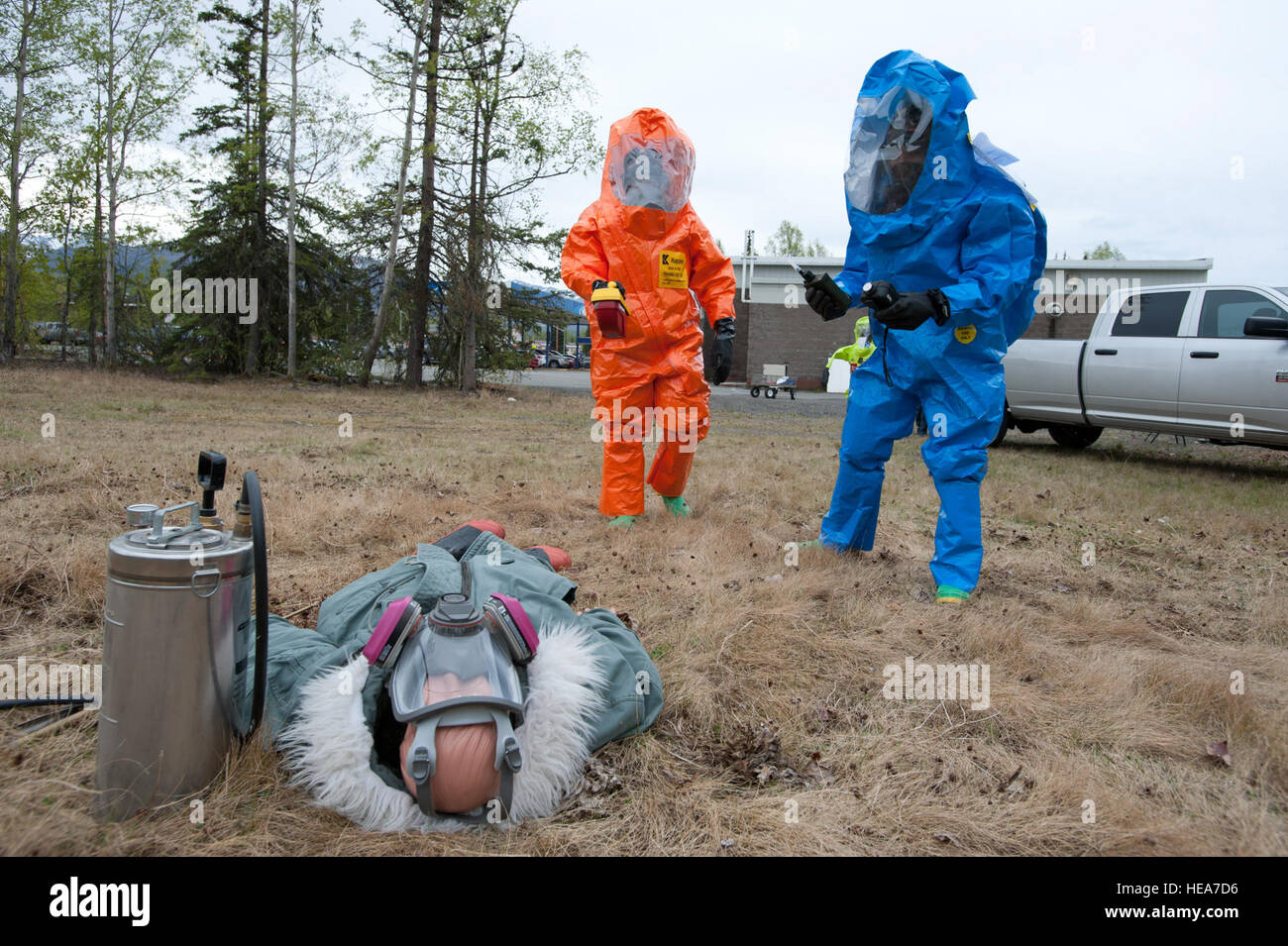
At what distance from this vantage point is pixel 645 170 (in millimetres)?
4590

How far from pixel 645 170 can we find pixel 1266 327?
590 cm

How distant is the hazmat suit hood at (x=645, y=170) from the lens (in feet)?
15.1

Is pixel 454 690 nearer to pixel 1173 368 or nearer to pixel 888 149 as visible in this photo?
pixel 888 149

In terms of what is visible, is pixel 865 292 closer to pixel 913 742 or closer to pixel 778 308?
pixel 913 742

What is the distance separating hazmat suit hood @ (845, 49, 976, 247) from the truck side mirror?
5.20 m

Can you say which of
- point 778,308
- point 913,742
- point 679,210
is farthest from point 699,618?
Answer: point 778,308

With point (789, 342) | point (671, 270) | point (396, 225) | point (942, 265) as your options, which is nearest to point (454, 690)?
point (942, 265)

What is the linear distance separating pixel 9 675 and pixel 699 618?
7.45ft

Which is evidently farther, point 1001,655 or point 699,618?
point 699,618

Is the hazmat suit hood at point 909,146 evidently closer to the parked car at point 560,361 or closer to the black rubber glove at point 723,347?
the black rubber glove at point 723,347

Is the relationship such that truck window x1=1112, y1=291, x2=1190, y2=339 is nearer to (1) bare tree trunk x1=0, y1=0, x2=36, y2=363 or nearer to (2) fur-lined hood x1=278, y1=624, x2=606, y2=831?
(2) fur-lined hood x1=278, y1=624, x2=606, y2=831

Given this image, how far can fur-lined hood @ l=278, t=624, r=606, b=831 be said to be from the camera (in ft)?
6.14

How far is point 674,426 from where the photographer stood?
15.7 feet
